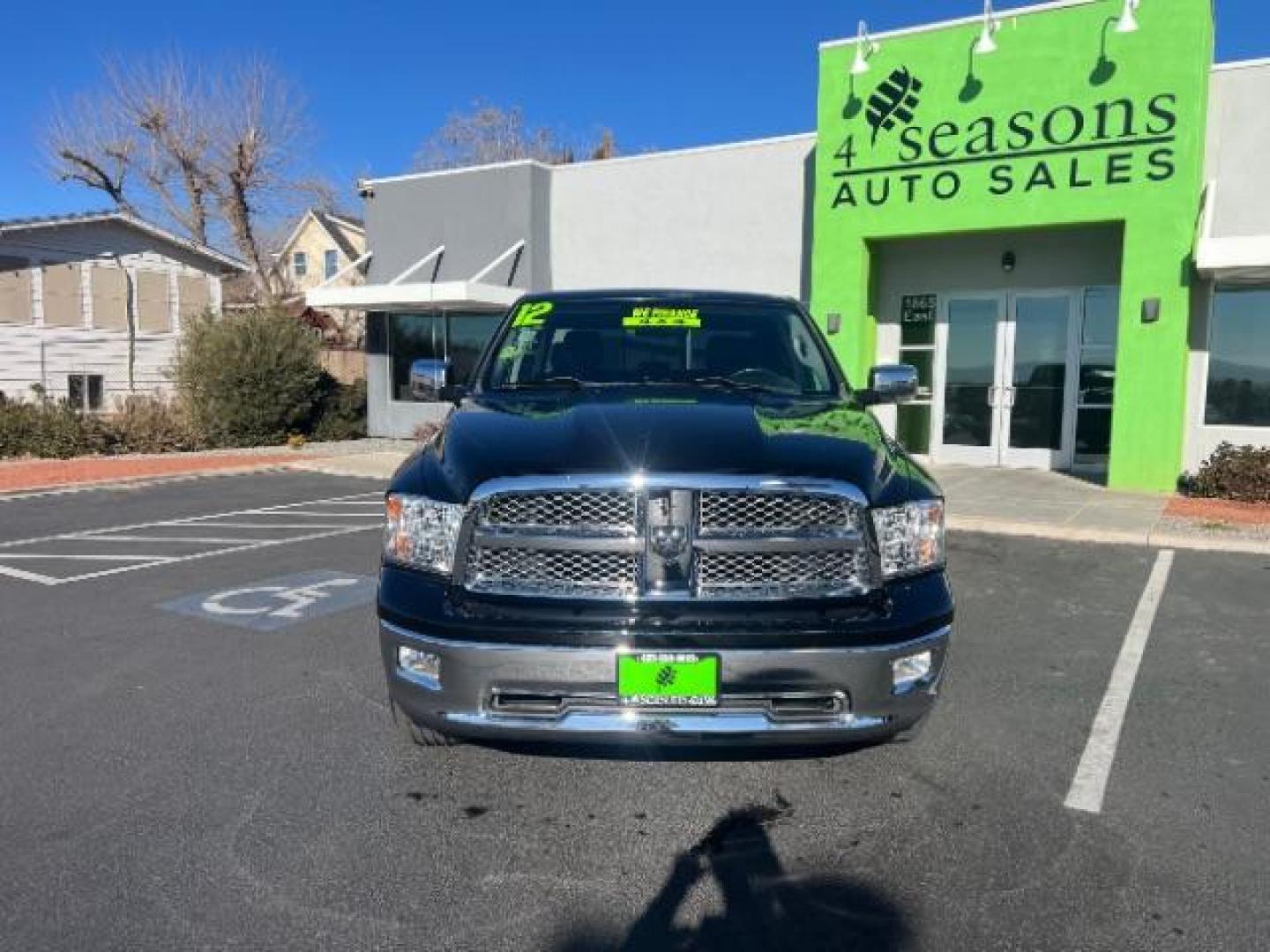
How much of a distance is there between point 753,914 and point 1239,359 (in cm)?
1184

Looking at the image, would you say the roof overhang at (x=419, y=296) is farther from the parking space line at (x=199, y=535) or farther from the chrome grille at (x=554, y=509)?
the chrome grille at (x=554, y=509)

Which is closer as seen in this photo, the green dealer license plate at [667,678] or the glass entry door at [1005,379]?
the green dealer license plate at [667,678]

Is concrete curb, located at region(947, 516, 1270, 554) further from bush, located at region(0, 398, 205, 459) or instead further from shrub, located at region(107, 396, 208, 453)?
bush, located at region(0, 398, 205, 459)

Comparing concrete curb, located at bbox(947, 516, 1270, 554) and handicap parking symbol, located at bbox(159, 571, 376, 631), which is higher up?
concrete curb, located at bbox(947, 516, 1270, 554)

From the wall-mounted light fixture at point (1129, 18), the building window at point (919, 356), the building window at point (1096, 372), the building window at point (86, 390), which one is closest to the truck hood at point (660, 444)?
the wall-mounted light fixture at point (1129, 18)

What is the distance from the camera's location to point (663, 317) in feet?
15.1

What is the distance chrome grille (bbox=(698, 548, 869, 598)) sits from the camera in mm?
2889

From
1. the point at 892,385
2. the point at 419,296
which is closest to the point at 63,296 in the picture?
the point at 419,296

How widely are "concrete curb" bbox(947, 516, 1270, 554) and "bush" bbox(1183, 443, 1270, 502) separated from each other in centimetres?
262

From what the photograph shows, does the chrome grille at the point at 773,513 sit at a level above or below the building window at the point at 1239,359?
below

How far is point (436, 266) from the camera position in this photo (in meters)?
17.8

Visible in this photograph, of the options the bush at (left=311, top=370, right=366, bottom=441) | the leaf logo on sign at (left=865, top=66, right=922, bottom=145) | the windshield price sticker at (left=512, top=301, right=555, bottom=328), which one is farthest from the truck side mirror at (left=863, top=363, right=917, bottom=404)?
the bush at (left=311, top=370, right=366, bottom=441)

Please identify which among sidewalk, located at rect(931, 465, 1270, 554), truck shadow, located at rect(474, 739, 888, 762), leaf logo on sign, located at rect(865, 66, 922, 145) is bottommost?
sidewalk, located at rect(931, 465, 1270, 554)

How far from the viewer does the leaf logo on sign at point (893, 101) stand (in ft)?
40.1
